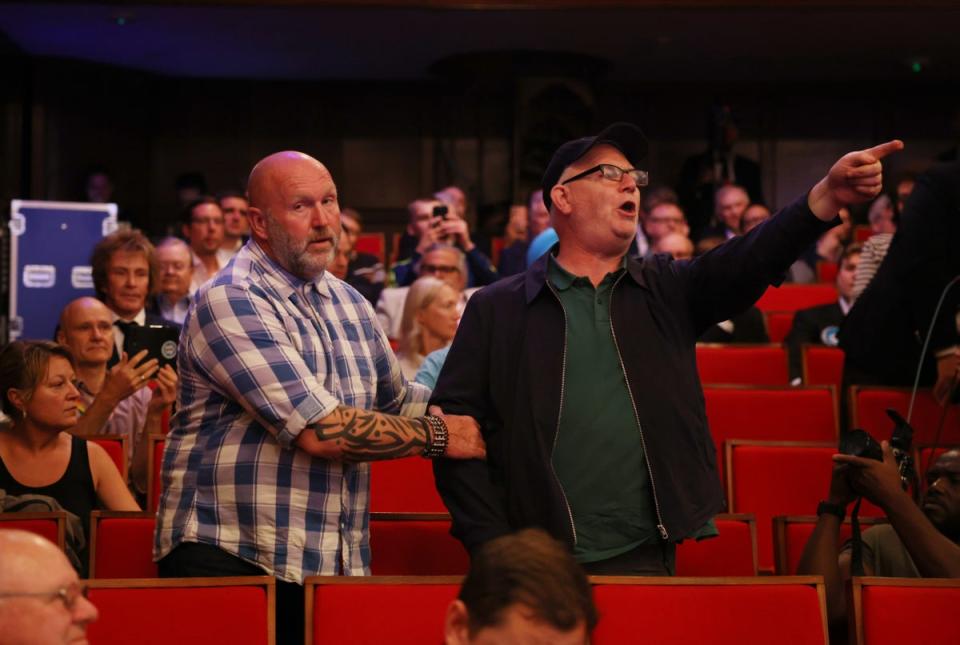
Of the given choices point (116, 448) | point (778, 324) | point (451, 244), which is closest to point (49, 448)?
point (116, 448)

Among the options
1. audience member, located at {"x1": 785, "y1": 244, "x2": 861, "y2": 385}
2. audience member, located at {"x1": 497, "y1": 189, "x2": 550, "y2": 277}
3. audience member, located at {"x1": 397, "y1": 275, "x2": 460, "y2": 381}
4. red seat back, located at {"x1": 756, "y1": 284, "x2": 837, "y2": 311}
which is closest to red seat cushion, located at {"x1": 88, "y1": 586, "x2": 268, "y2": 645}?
audience member, located at {"x1": 397, "y1": 275, "x2": 460, "y2": 381}

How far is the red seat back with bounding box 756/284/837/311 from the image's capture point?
21.8ft

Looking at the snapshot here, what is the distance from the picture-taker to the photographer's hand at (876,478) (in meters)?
2.64

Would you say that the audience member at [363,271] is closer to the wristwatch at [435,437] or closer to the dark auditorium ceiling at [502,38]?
the dark auditorium ceiling at [502,38]

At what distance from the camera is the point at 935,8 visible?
7.64 metres

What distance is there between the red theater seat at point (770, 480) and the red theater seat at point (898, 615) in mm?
1239

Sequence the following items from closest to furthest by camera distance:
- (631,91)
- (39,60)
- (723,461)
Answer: (723,461)
(39,60)
(631,91)

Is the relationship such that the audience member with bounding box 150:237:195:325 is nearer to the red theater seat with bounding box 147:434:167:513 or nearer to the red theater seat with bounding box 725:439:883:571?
the red theater seat with bounding box 147:434:167:513

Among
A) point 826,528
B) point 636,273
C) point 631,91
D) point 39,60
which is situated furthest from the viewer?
point 631,91

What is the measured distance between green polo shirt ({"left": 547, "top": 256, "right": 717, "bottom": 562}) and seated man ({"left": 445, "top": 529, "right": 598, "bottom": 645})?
816 mm

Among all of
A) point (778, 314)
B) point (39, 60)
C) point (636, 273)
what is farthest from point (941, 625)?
point (39, 60)

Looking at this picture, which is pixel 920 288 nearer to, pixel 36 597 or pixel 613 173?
Result: pixel 613 173

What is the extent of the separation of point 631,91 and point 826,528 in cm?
803

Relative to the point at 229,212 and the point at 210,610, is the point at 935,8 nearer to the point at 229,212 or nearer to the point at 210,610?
the point at 229,212
